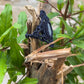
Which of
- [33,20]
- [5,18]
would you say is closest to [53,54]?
[33,20]

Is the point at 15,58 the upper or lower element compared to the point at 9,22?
lower

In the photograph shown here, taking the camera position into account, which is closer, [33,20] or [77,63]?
[33,20]

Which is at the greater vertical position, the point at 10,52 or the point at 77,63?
the point at 10,52

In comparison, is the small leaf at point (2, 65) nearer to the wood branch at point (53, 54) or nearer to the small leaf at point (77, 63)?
the wood branch at point (53, 54)

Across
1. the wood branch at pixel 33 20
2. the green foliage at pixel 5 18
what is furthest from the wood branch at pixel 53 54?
the green foliage at pixel 5 18

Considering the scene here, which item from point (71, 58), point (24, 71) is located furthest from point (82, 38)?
point (24, 71)

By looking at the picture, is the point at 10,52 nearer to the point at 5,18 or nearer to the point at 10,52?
the point at 10,52

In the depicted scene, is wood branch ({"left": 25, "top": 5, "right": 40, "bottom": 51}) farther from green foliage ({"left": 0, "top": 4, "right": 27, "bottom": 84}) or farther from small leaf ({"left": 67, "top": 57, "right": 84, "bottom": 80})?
small leaf ({"left": 67, "top": 57, "right": 84, "bottom": 80})

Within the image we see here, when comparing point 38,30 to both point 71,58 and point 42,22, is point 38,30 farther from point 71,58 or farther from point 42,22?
point 71,58

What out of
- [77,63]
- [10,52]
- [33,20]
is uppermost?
[33,20]

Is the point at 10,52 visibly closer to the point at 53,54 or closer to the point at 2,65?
the point at 2,65

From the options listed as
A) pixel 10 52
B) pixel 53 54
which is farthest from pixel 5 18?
pixel 53 54
